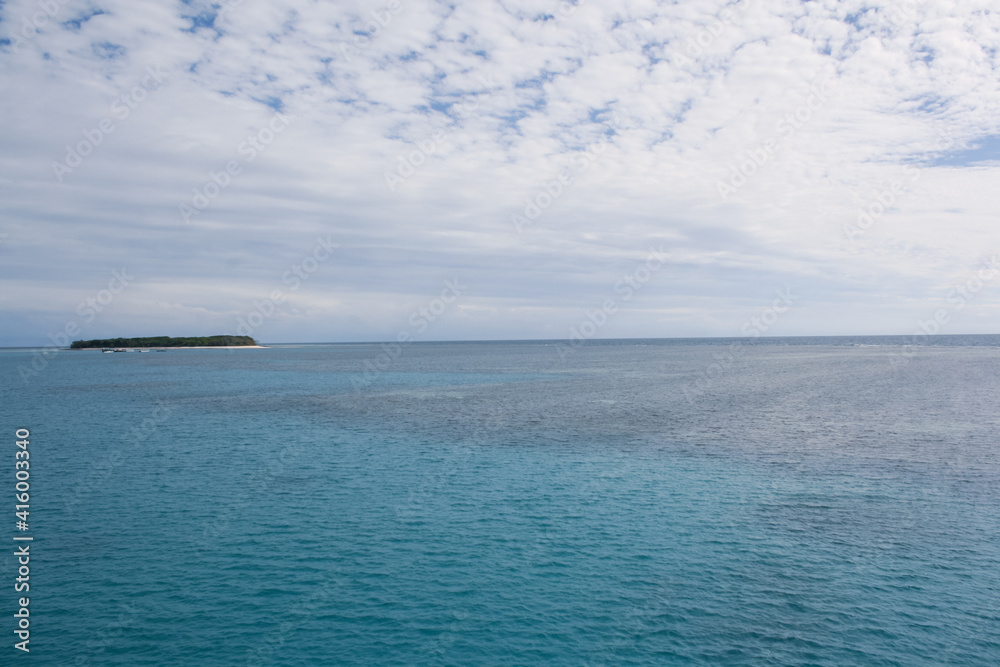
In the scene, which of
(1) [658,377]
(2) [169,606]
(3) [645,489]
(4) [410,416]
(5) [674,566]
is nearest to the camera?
(2) [169,606]

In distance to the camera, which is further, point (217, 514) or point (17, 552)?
point (217, 514)

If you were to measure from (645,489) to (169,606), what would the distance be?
76.5 feet

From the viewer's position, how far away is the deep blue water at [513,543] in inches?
685

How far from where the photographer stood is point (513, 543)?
2497cm

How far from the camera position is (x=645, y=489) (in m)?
32.7

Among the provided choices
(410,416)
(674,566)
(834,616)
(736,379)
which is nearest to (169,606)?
(674,566)

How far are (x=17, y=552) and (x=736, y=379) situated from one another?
10068 centimetres

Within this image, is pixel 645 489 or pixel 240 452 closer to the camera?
pixel 645 489

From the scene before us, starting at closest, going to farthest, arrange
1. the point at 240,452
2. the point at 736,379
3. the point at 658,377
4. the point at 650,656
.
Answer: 1. the point at 650,656
2. the point at 240,452
3. the point at 736,379
4. the point at 658,377

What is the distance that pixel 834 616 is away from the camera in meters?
18.5

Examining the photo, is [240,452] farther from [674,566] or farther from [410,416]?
[674,566]

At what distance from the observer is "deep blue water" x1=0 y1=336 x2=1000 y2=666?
17.4m

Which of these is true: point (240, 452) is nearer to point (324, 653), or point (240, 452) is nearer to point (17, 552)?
point (17, 552)

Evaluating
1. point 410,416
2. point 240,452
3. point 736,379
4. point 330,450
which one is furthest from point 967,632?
point 736,379
